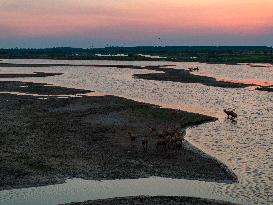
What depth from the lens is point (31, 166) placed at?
24.5 m

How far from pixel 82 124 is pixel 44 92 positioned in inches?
1065

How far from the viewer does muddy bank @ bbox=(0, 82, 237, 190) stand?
2348 cm

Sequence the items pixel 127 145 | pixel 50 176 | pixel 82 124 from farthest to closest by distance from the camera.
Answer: pixel 82 124 < pixel 127 145 < pixel 50 176

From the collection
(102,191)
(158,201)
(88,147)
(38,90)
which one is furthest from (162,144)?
(38,90)

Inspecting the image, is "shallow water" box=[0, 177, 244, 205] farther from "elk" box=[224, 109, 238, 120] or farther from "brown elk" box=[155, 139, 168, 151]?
"elk" box=[224, 109, 238, 120]

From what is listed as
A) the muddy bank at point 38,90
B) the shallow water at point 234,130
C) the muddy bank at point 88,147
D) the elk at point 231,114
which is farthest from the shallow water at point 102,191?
the muddy bank at point 38,90

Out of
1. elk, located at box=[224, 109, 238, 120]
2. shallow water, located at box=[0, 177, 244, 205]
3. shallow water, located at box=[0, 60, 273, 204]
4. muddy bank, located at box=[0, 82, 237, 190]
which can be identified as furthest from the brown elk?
elk, located at box=[224, 109, 238, 120]

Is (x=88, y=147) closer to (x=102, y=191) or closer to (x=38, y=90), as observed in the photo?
(x=102, y=191)

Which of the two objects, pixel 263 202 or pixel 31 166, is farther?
pixel 31 166

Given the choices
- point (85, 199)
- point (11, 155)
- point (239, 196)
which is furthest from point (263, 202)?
point (11, 155)

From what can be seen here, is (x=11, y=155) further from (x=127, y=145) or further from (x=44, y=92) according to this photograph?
(x=44, y=92)

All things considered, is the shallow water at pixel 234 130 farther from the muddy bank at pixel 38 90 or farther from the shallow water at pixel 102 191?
the muddy bank at pixel 38 90

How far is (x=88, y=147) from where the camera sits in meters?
29.4

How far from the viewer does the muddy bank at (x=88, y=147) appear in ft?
77.0
